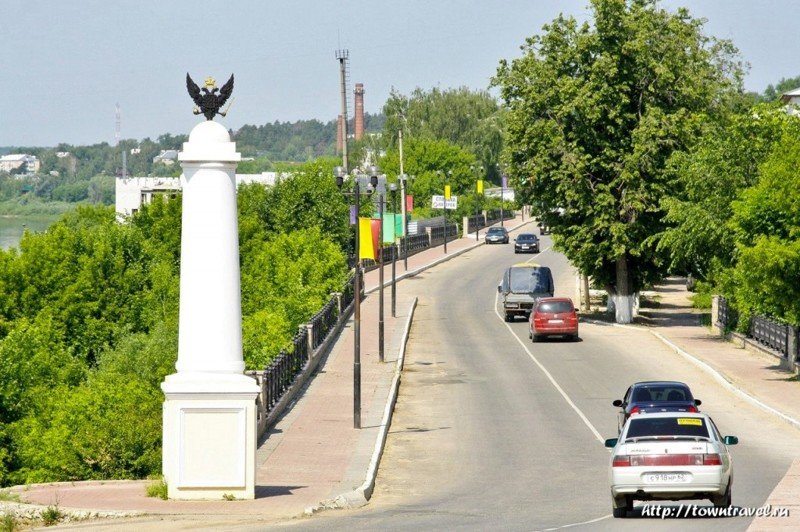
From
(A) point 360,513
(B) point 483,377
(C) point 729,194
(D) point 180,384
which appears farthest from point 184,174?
(C) point 729,194

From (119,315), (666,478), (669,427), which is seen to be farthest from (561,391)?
(119,315)

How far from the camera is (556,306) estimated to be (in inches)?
2196

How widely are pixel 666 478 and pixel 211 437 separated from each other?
7704 millimetres

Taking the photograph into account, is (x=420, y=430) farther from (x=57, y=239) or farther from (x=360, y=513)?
(x=57, y=239)

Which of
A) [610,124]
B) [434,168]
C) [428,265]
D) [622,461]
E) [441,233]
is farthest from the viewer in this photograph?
[434,168]

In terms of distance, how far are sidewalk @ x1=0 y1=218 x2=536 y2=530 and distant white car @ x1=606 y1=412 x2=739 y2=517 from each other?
16.8 ft

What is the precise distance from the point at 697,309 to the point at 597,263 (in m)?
11.7

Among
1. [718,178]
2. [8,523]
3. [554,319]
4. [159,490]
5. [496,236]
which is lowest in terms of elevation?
[159,490]

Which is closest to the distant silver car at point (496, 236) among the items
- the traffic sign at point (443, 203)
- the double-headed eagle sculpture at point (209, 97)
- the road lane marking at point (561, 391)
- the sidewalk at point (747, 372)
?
the traffic sign at point (443, 203)

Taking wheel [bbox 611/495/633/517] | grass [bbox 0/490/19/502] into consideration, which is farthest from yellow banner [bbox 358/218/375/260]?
wheel [bbox 611/495/633/517]

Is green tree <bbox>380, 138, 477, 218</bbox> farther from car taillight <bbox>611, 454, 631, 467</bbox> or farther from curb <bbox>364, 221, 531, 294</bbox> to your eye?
car taillight <bbox>611, 454, 631, 467</bbox>

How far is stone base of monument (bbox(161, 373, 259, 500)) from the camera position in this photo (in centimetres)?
2331

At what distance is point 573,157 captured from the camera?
61750 millimetres

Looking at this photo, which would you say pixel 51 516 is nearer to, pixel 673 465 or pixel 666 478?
pixel 666 478
